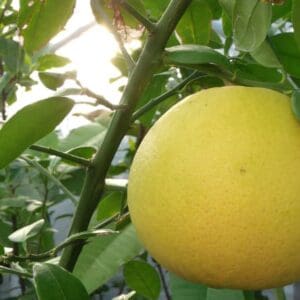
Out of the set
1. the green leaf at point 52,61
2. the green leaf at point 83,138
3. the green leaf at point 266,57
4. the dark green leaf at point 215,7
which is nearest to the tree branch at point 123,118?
the green leaf at point 266,57

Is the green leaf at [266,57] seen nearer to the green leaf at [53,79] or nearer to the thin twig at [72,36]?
the green leaf at [53,79]

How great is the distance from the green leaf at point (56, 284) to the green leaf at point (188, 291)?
0.16 meters

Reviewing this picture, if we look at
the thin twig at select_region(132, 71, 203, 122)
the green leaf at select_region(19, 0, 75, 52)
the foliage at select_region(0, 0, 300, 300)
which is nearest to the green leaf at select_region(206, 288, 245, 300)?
the foliage at select_region(0, 0, 300, 300)

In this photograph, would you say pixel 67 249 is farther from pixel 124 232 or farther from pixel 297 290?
pixel 297 290

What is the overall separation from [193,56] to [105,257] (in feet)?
1.08

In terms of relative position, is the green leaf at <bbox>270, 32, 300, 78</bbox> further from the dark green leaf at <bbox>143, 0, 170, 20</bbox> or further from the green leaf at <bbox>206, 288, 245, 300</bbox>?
the green leaf at <bbox>206, 288, 245, 300</bbox>

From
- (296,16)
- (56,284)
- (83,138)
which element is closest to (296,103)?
(296,16)

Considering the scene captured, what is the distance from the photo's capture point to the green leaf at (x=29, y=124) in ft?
1.81

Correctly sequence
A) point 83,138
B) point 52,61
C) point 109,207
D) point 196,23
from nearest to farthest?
point 196,23, point 109,207, point 83,138, point 52,61

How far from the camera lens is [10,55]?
1.17 m

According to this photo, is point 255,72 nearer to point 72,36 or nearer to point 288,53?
point 288,53

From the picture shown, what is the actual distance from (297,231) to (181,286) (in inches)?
10.7

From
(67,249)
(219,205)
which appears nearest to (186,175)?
(219,205)

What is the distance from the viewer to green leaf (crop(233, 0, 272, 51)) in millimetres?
544
